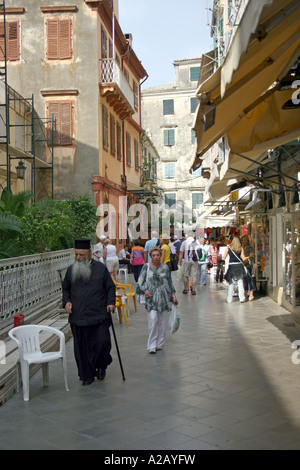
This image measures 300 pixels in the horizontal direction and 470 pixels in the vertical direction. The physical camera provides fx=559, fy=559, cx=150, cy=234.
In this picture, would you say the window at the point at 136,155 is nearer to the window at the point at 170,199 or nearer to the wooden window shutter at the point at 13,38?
the wooden window shutter at the point at 13,38

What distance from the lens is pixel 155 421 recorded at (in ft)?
17.9

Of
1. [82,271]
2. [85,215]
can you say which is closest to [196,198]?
[85,215]

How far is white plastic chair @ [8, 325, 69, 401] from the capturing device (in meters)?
6.41

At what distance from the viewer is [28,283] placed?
32.6ft

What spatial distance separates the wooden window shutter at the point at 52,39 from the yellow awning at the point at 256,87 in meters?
16.5

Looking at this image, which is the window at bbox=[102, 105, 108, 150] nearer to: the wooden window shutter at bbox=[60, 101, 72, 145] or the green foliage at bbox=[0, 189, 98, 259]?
the wooden window shutter at bbox=[60, 101, 72, 145]

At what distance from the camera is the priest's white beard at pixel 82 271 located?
7.05 m

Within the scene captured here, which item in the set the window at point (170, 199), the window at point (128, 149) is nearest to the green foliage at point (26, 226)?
the window at point (128, 149)

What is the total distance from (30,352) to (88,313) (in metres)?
0.85

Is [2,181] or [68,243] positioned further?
[2,181]

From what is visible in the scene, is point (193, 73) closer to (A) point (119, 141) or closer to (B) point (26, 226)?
(A) point (119, 141)
